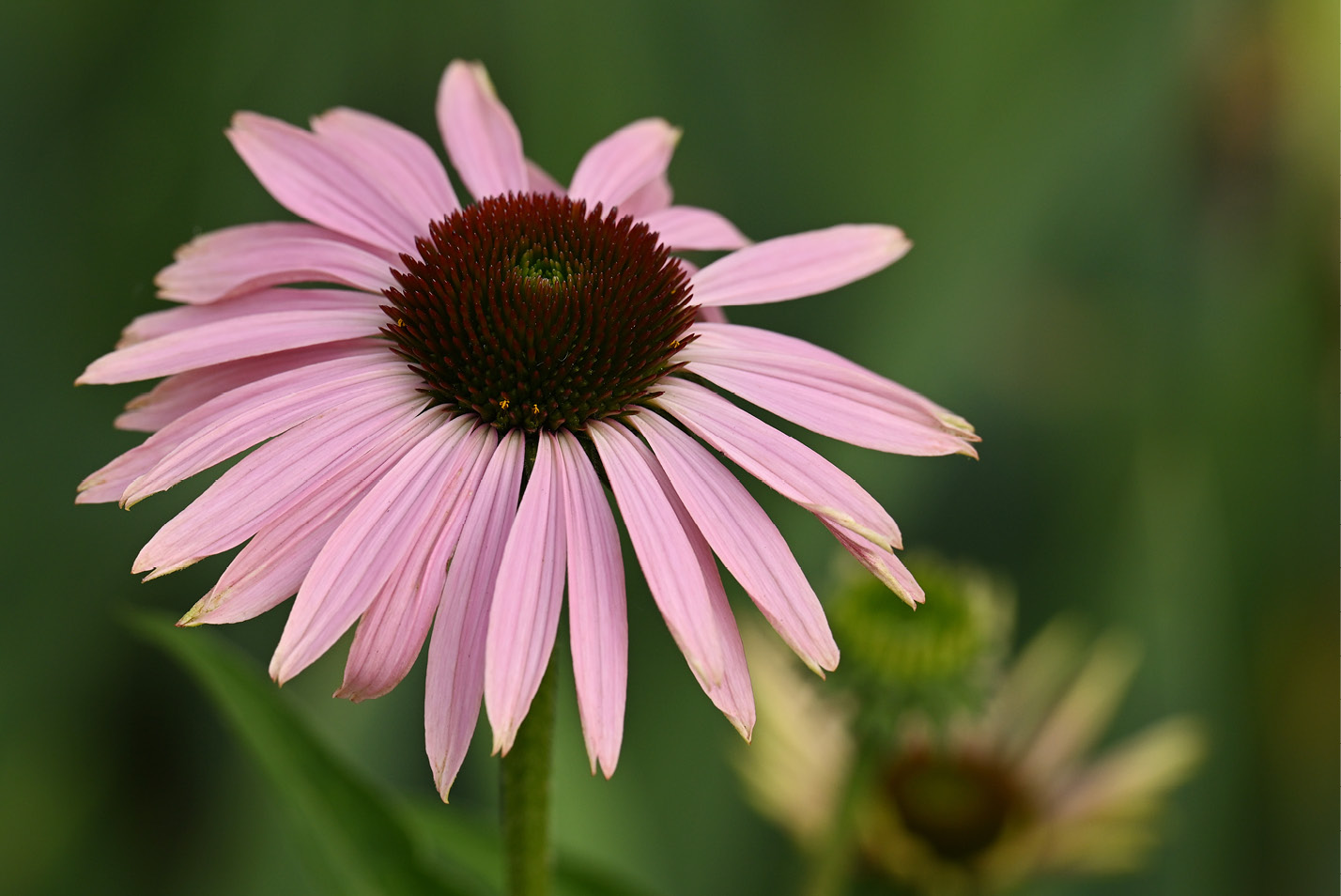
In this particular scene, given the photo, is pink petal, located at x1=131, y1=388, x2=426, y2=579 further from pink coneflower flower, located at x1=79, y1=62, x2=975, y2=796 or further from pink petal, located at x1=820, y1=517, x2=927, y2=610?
pink petal, located at x1=820, y1=517, x2=927, y2=610

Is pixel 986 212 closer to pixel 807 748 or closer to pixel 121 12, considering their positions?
pixel 807 748

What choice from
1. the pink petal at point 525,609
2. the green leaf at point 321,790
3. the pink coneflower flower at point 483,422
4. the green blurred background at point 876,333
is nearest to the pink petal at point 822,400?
the pink coneflower flower at point 483,422

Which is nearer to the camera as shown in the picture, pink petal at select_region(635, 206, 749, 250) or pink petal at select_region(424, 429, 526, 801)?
pink petal at select_region(424, 429, 526, 801)

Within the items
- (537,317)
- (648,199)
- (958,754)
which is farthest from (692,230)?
(958,754)

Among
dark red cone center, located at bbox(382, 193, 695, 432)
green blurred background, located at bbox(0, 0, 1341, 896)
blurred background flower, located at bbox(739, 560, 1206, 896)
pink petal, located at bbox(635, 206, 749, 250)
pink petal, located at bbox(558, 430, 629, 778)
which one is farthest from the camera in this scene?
green blurred background, located at bbox(0, 0, 1341, 896)

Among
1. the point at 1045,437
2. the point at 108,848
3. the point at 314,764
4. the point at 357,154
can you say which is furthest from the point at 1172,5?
the point at 108,848

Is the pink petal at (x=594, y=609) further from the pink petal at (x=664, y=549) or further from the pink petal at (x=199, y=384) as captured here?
the pink petal at (x=199, y=384)

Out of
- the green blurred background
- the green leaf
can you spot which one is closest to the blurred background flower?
the green blurred background
